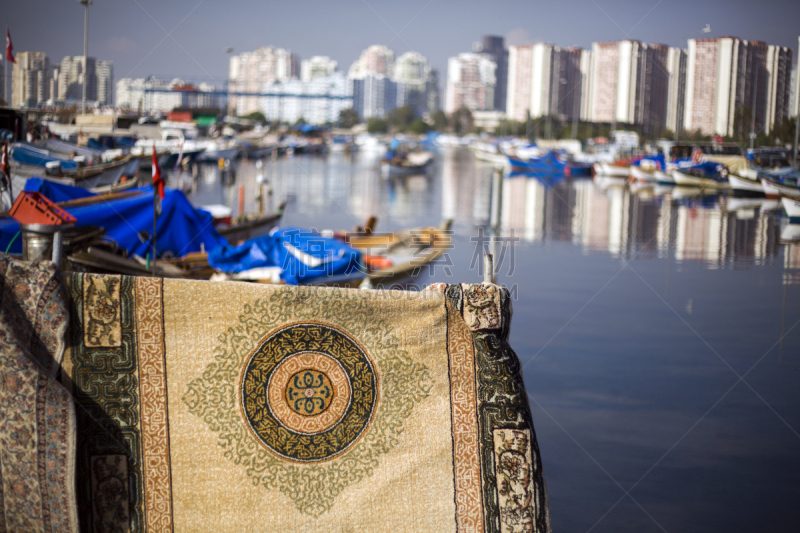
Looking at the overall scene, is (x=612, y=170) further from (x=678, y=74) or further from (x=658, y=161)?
(x=678, y=74)

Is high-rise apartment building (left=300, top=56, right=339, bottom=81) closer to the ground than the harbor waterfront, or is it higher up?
higher up

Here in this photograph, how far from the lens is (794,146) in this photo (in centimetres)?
2892

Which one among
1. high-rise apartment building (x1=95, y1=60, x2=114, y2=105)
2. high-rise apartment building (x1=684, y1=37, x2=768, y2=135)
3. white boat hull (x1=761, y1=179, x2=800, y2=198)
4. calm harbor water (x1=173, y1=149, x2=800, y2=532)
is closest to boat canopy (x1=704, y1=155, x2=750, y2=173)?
white boat hull (x1=761, y1=179, x2=800, y2=198)

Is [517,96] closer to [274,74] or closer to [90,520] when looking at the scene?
[274,74]

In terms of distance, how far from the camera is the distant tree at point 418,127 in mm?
124938

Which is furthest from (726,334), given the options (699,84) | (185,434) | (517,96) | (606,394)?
(517,96)

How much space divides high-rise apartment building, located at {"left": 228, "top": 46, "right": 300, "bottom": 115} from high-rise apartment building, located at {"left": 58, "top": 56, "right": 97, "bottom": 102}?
3843 inches

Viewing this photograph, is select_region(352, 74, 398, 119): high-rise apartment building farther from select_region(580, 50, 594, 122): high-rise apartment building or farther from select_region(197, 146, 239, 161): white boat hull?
select_region(197, 146, 239, 161): white boat hull

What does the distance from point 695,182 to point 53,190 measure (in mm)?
30911

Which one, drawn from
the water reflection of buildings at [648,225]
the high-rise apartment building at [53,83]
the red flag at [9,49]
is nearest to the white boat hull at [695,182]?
the water reflection of buildings at [648,225]

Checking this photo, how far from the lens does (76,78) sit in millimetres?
21594

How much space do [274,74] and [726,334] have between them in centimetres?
15224

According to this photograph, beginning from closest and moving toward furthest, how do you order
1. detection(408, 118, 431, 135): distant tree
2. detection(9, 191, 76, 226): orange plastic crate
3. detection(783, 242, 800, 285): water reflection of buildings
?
detection(9, 191, 76, 226): orange plastic crate, detection(783, 242, 800, 285): water reflection of buildings, detection(408, 118, 431, 135): distant tree

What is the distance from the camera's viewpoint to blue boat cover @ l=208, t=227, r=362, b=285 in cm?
930
